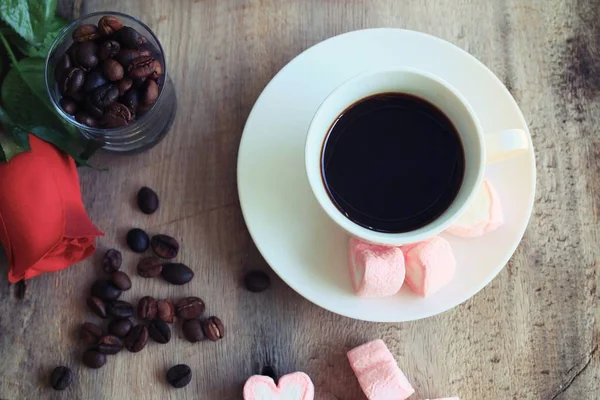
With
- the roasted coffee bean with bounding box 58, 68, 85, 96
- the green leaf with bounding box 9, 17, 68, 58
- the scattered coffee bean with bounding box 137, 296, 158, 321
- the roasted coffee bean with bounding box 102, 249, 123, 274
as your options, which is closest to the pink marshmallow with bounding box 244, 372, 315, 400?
the scattered coffee bean with bounding box 137, 296, 158, 321

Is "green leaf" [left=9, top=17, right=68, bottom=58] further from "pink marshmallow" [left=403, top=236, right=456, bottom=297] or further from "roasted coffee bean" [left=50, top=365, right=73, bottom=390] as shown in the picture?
"pink marshmallow" [left=403, top=236, right=456, bottom=297]

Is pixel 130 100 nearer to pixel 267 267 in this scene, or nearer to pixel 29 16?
pixel 29 16

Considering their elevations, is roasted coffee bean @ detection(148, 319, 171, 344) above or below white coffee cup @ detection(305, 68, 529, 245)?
below

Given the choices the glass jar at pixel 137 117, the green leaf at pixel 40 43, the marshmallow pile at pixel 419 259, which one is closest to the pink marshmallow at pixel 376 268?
the marshmallow pile at pixel 419 259

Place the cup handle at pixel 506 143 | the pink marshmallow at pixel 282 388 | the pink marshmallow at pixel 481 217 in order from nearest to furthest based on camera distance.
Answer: the cup handle at pixel 506 143 < the pink marshmallow at pixel 481 217 < the pink marshmallow at pixel 282 388

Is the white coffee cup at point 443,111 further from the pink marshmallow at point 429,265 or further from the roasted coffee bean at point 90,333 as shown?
the roasted coffee bean at point 90,333

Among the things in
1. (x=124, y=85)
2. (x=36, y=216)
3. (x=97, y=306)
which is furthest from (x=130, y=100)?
(x=97, y=306)
